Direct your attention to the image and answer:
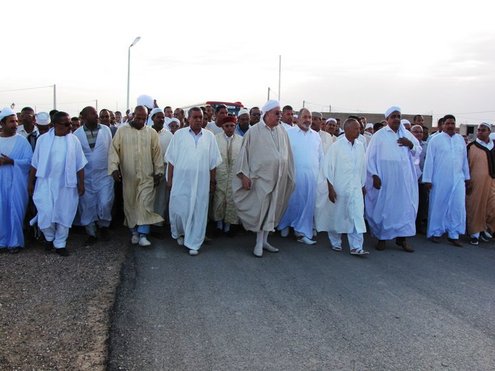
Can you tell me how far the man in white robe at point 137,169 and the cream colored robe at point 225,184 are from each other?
1065 millimetres

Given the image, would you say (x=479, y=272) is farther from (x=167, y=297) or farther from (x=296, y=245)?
(x=167, y=297)

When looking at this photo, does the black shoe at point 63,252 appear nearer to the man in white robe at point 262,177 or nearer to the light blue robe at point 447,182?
the man in white robe at point 262,177

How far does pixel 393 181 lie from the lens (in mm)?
7395

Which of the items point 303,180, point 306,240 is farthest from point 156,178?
point 306,240

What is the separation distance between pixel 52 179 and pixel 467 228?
21.7ft

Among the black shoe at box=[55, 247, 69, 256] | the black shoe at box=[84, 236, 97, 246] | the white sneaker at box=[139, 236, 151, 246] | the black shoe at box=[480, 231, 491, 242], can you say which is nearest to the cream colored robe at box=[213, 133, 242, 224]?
the white sneaker at box=[139, 236, 151, 246]

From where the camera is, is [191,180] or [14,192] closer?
[14,192]

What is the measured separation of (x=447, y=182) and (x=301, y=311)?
4653mm

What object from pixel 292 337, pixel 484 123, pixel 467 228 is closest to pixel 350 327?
pixel 292 337

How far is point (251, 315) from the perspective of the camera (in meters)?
4.45

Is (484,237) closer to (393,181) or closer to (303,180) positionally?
(393,181)

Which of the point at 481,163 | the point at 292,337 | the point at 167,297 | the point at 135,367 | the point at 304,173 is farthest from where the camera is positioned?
the point at 481,163

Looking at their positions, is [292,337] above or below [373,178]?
below

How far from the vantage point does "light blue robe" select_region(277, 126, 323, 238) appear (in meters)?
7.72
